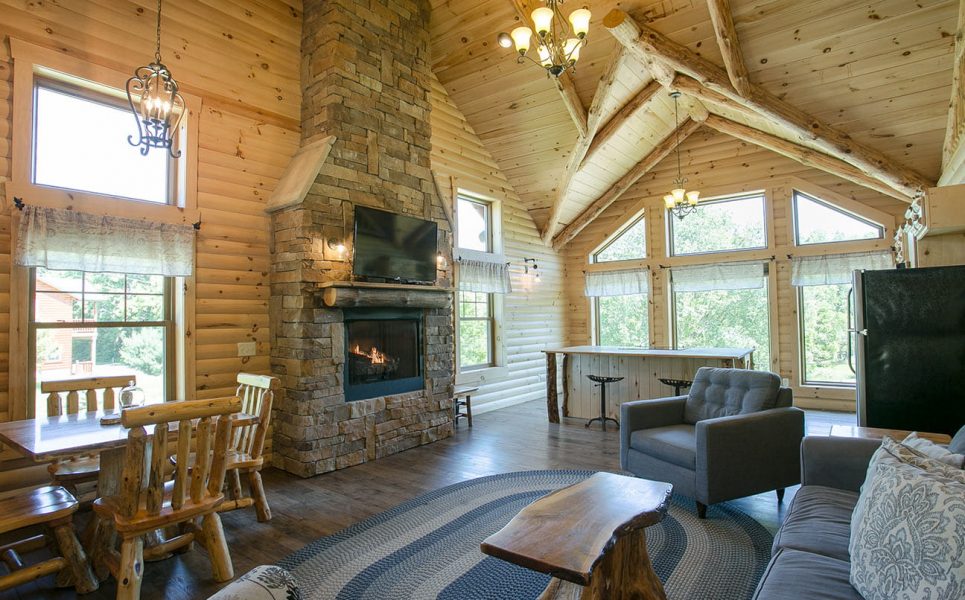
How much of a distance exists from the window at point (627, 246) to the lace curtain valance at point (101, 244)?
6302mm

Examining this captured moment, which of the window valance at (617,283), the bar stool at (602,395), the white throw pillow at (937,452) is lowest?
the bar stool at (602,395)

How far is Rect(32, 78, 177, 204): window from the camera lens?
3418mm

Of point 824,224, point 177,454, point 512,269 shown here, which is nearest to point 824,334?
point 824,224

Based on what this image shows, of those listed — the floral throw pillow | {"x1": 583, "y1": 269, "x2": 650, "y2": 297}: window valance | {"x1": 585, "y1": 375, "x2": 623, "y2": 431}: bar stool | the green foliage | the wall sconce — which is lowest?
{"x1": 585, "y1": 375, "x2": 623, "y2": 431}: bar stool

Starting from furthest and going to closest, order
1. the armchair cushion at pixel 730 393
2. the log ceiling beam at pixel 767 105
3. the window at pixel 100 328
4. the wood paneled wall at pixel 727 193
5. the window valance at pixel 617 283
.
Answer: the window valance at pixel 617 283 → the wood paneled wall at pixel 727 193 → the log ceiling beam at pixel 767 105 → the armchair cushion at pixel 730 393 → the window at pixel 100 328

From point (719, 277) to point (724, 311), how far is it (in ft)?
1.73

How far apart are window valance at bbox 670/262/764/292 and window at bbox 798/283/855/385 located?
0.61 m

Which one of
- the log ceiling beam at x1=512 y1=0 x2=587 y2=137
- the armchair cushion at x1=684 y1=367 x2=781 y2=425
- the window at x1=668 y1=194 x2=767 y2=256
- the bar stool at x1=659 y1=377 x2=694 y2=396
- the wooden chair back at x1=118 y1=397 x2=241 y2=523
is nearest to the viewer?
the wooden chair back at x1=118 y1=397 x2=241 y2=523

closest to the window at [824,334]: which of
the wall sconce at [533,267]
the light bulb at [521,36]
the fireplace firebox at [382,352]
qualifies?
the wall sconce at [533,267]

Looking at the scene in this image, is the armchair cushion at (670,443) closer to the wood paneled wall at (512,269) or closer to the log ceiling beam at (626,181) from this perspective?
the wood paneled wall at (512,269)

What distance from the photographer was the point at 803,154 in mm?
6074

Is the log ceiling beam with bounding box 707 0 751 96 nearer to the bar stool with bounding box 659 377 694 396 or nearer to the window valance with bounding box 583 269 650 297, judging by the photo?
the bar stool with bounding box 659 377 694 396

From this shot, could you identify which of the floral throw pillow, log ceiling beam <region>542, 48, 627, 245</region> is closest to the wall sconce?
log ceiling beam <region>542, 48, 627, 245</region>

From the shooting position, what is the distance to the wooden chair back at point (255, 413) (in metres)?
3.17
